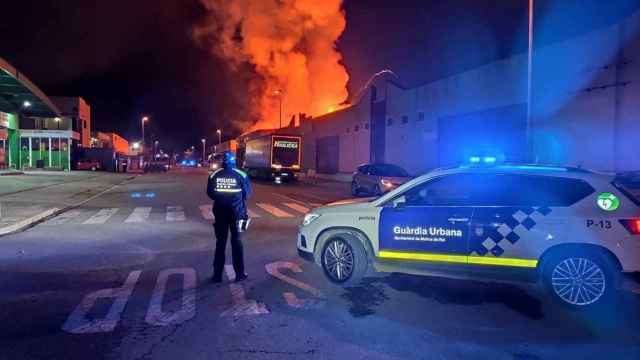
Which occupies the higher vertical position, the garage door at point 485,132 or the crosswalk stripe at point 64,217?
the garage door at point 485,132

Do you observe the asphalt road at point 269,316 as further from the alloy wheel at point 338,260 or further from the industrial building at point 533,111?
the industrial building at point 533,111

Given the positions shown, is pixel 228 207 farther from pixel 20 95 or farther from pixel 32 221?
pixel 20 95

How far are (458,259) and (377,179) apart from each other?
15.3m

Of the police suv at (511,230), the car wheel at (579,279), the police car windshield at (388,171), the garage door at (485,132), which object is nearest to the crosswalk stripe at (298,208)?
the police car windshield at (388,171)

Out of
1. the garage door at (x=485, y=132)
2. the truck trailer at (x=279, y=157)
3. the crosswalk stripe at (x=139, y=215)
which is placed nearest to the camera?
the crosswalk stripe at (x=139, y=215)

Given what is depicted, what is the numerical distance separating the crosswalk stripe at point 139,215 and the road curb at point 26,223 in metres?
2.31

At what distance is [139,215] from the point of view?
16.6 m

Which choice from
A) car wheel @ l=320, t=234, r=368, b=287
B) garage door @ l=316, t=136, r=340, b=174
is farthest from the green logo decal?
garage door @ l=316, t=136, r=340, b=174

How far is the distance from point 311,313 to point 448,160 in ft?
93.6

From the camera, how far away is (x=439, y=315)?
607 cm

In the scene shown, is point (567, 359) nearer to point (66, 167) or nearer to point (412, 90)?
point (412, 90)

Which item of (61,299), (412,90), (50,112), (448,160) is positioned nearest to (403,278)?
(61,299)

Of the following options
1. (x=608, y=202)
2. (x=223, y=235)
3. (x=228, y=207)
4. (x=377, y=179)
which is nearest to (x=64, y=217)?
(x=223, y=235)

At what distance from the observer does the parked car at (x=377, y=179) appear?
21141 mm
